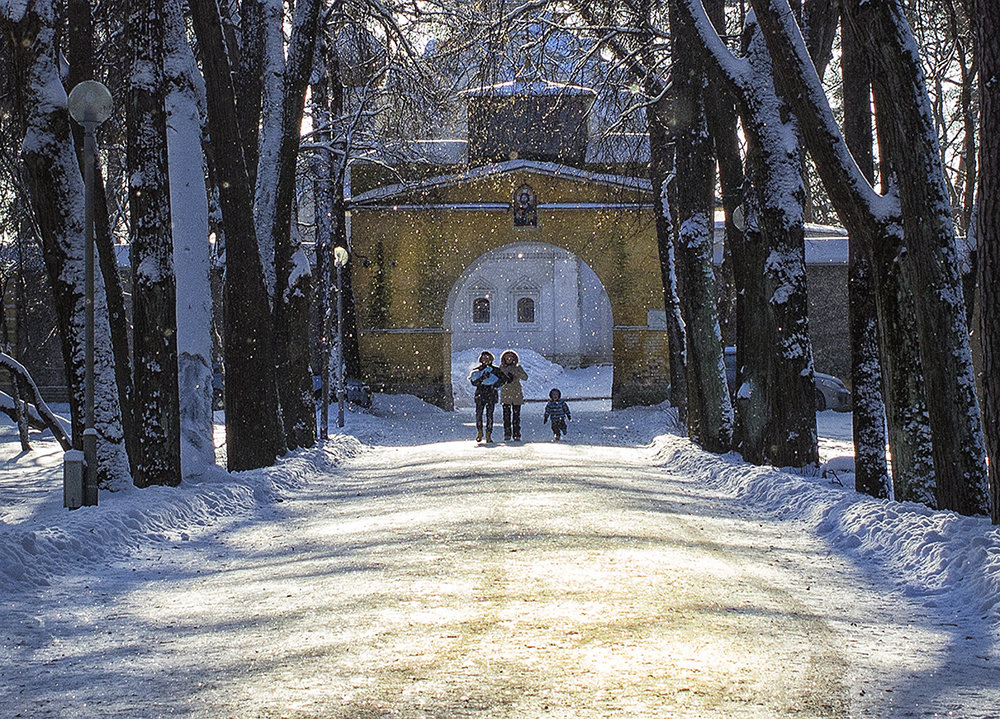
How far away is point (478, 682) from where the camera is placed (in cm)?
487

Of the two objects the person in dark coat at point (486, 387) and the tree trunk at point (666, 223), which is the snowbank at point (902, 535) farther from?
the tree trunk at point (666, 223)

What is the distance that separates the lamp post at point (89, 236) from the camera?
32.4ft

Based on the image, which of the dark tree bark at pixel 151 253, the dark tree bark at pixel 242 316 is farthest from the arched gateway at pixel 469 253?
the dark tree bark at pixel 151 253

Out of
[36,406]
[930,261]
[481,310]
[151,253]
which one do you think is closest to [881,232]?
[930,261]

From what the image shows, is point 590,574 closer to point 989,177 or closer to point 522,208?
point 989,177

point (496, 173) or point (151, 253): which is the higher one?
point (496, 173)

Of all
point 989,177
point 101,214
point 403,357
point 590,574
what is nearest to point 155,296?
point 101,214

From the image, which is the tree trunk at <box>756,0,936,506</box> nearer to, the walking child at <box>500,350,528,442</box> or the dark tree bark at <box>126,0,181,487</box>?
the dark tree bark at <box>126,0,181,487</box>

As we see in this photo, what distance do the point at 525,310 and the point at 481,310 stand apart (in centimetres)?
218

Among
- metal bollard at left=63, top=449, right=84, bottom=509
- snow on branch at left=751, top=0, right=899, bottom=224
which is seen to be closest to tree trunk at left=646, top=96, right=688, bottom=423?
snow on branch at left=751, top=0, right=899, bottom=224

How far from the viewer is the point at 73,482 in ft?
33.1

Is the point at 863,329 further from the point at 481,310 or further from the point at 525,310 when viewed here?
the point at 481,310

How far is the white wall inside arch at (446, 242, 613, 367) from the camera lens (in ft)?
183

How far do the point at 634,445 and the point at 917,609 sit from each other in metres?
15.2
